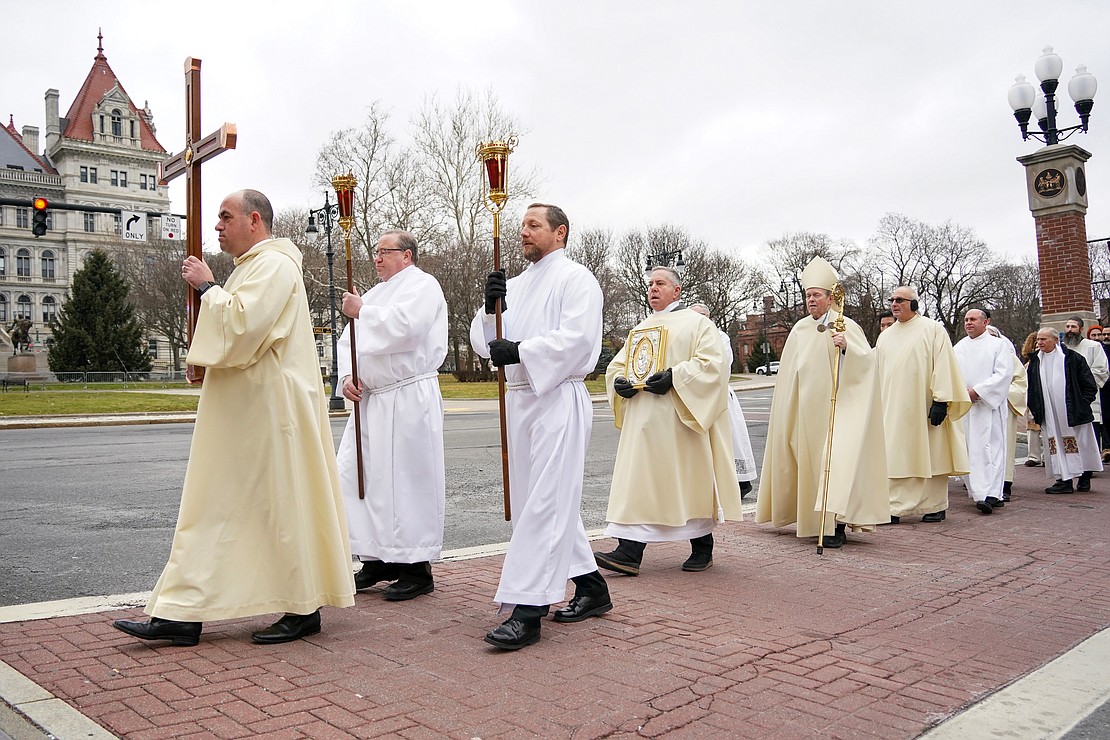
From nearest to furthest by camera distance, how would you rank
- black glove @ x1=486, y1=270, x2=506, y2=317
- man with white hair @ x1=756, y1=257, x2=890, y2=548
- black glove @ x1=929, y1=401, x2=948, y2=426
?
black glove @ x1=486, y1=270, x2=506, y2=317 → man with white hair @ x1=756, y1=257, x2=890, y2=548 → black glove @ x1=929, y1=401, x2=948, y2=426

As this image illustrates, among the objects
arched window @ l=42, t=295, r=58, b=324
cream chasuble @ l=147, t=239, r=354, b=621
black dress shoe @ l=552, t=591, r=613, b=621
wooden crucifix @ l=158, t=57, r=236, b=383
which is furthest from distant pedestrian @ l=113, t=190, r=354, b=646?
arched window @ l=42, t=295, r=58, b=324

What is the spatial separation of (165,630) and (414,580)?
1.65 meters

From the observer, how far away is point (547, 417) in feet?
16.1

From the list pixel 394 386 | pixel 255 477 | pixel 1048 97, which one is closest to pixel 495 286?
pixel 394 386

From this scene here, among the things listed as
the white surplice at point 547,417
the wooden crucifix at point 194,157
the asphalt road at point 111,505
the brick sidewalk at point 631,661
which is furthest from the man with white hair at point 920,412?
the wooden crucifix at point 194,157

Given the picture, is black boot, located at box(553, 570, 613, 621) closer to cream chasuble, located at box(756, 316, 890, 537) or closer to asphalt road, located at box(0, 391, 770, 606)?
asphalt road, located at box(0, 391, 770, 606)

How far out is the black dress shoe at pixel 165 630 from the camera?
172 inches

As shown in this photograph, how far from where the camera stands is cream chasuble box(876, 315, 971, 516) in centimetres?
917

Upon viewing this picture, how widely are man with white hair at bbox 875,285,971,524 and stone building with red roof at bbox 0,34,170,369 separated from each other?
9214 cm

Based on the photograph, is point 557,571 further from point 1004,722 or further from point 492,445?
point 492,445

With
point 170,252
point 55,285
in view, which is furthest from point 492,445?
point 55,285

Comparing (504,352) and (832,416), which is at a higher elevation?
(504,352)

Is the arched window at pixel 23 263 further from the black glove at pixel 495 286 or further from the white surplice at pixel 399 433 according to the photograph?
the black glove at pixel 495 286

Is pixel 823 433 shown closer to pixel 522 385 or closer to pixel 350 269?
pixel 522 385
